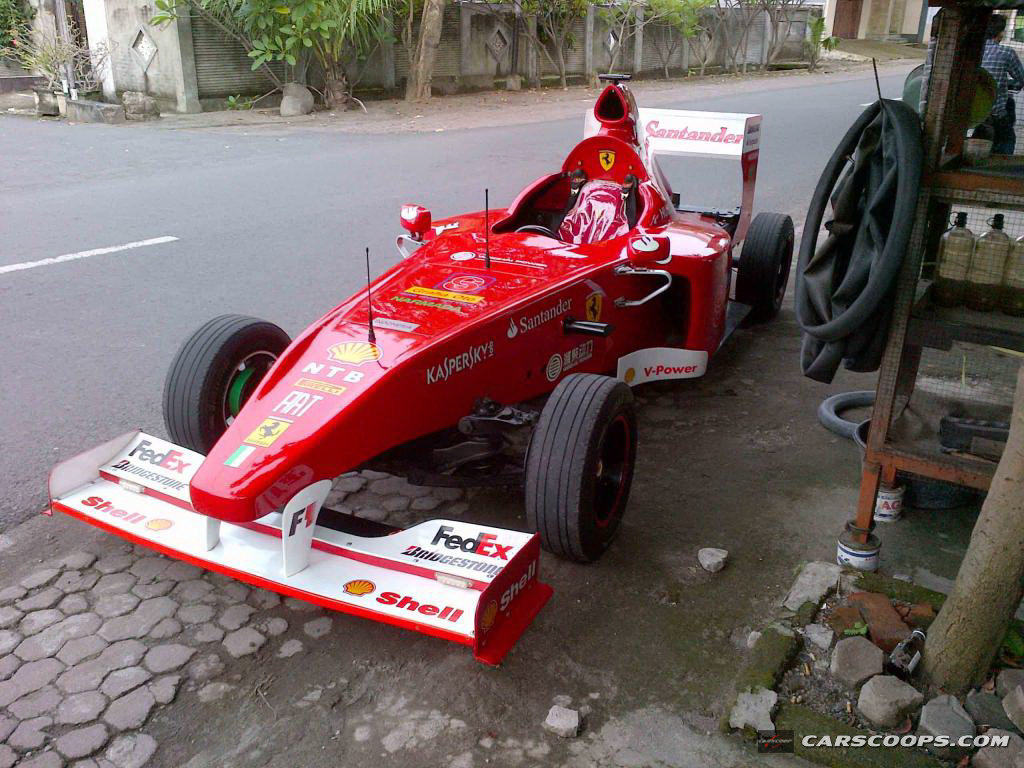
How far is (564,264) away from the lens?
13.3 ft

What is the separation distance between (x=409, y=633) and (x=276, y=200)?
6.82 m

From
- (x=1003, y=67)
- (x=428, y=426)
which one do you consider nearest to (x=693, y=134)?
(x=1003, y=67)

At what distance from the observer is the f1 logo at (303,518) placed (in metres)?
2.87

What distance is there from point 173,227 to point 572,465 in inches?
237

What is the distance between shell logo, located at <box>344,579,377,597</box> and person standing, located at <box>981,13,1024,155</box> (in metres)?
3.05

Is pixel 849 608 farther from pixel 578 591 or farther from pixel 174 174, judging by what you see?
pixel 174 174

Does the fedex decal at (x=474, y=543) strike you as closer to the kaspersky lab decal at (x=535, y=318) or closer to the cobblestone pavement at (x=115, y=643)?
the cobblestone pavement at (x=115, y=643)

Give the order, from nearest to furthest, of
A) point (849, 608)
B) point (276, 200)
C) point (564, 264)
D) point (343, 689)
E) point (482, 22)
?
1. point (343, 689)
2. point (849, 608)
3. point (564, 264)
4. point (276, 200)
5. point (482, 22)

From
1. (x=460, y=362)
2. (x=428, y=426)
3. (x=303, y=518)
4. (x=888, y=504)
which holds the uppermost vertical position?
(x=460, y=362)

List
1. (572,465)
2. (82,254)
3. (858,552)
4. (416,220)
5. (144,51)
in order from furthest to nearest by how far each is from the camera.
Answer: (144,51) < (82,254) < (416,220) < (858,552) < (572,465)

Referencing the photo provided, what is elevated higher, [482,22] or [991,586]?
[482,22]

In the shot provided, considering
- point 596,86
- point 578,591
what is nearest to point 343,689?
point 578,591

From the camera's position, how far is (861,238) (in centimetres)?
287

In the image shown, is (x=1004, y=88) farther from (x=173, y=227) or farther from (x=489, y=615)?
(x=173, y=227)
